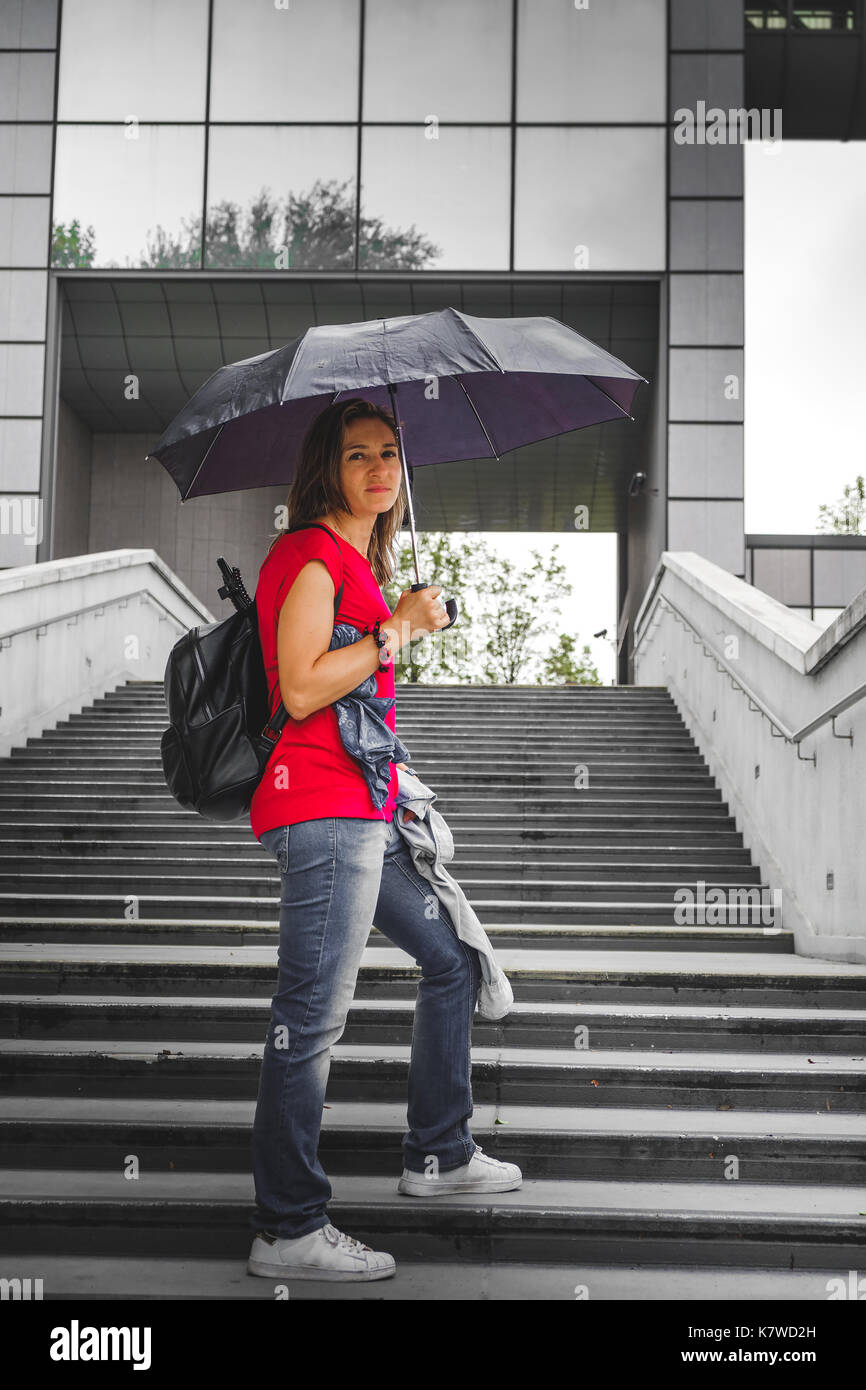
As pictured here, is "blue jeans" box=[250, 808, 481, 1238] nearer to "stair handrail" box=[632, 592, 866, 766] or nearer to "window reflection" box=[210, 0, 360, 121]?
"stair handrail" box=[632, 592, 866, 766]

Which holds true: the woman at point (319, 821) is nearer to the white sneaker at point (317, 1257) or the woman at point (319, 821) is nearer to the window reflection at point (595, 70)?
the white sneaker at point (317, 1257)

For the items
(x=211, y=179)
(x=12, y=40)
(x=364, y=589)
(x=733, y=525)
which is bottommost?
(x=364, y=589)

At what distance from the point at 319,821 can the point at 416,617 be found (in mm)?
474

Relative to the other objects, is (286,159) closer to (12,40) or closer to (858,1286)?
(12,40)

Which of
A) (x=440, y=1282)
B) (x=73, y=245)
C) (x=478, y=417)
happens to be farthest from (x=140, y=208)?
(x=440, y=1282)

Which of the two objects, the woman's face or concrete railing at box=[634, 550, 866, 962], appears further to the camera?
concrete railing at box=[634, 550, 866, 962]

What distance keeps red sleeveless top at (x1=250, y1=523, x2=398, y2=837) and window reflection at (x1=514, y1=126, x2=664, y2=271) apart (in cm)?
1266

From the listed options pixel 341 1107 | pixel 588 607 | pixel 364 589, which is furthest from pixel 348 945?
pixel 588 607

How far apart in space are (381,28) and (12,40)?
433 cm

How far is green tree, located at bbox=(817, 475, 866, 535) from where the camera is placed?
24.4m

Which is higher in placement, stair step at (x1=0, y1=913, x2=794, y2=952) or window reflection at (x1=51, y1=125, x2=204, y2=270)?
window reflection at (x1=51, y1=125, x2=204, y2=270)

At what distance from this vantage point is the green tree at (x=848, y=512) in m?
24.4

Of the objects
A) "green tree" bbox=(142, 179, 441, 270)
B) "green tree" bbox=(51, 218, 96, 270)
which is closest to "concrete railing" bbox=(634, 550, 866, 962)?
"green tree" bbox=(142, 179, 441, 270)

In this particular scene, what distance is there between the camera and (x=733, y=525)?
1422 cm
